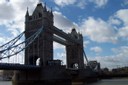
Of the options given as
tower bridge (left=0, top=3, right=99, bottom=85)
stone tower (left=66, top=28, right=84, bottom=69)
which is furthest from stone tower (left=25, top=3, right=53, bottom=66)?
stone tower (left=66, top=28, right=84, bottom=69)

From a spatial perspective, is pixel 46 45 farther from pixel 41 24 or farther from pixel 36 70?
pixel 36 70

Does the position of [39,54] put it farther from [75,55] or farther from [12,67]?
[75,55]

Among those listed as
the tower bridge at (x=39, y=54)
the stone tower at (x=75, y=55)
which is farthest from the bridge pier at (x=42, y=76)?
the stone tower at (x=75, y=55)

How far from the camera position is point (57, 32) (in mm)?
55688

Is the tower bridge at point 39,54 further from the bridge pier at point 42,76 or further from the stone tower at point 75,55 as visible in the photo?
the stone tower at point 75,55

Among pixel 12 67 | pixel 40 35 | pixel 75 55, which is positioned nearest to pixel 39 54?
pixel 40 35

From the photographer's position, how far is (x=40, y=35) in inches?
1971

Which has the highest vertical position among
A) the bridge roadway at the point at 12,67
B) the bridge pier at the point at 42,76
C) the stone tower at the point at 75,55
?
the stone tower at the point at 75,55

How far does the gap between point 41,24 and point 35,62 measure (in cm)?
833

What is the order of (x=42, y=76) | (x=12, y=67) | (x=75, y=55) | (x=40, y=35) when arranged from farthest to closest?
(x=75, y=55), (x=40, y=35), (x=42, y=76), (x=12, y=67)

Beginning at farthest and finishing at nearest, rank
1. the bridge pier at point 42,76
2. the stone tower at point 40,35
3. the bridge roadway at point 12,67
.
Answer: the stone tower at point 40,35 → the bridge pier at point 42,76 → the bridge roadway at point 12,67

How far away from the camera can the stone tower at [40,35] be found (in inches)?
1965

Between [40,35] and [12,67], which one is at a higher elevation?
[40,35]

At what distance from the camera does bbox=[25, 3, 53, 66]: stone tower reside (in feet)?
164
